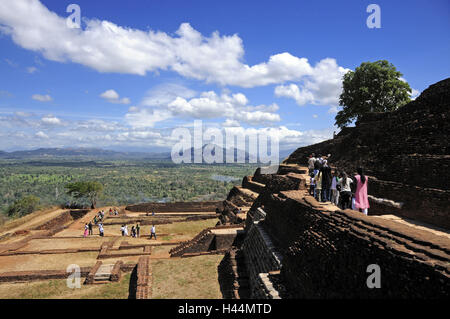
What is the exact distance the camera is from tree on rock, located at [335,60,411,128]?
21219mm

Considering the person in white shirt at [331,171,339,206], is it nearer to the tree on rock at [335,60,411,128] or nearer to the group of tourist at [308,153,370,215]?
the group of tourist at [308,153,370,215]

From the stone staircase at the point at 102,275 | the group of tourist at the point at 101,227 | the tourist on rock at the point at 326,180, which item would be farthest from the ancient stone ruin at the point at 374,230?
the group of tourist at the point at 101,227

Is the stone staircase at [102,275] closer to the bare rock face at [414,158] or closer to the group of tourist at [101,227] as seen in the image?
the group of tourist at [101,227]

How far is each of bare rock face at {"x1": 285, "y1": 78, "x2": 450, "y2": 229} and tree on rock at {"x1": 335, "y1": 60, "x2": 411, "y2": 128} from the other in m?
11.6

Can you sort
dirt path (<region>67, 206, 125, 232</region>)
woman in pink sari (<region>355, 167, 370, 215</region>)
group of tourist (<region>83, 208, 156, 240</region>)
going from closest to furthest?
woman in pink sari (<region>355, 167, 370, 215</region>)
group of tourist (<region>83, 208, 156, 240</region>)
dirt path (<region>67, 206, 125, 232</region>)

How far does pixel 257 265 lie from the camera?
9.24 m

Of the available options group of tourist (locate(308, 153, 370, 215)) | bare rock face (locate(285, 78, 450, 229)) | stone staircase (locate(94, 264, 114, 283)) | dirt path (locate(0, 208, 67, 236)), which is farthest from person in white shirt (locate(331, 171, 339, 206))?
dirt path (locate(0, 208, 67, 236))

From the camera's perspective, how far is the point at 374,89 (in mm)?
21875

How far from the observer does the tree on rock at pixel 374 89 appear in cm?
2122

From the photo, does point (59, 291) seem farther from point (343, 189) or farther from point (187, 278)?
point (343, 189)

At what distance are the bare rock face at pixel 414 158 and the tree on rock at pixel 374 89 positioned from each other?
11557mm

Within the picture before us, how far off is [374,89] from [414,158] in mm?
16509

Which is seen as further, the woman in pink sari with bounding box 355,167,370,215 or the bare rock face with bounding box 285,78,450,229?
the bare rock face with bounding box 285,78,450,229
